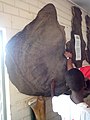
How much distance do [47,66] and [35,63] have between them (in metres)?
0.26

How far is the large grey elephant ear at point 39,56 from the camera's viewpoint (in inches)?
91.3

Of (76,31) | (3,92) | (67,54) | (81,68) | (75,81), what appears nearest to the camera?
(75,81)

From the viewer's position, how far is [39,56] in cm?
262

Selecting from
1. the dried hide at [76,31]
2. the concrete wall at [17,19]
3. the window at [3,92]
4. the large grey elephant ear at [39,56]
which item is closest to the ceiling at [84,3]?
the dried hide at [76,31]

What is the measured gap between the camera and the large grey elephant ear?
232cm

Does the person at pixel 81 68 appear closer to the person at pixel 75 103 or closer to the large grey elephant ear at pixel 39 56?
the large grey elephant ear at pixel 39 56

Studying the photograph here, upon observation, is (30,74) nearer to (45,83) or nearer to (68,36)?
(45,83)

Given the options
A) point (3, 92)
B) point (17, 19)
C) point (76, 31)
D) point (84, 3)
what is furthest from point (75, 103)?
point (84, 3)

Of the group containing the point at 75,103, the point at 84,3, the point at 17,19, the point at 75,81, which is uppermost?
the point at 84,3

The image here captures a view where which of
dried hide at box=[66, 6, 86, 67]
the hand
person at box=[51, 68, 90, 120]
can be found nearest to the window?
person at box=[51, 68, 90, 120]

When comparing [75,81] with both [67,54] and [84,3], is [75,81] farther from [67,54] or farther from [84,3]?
[84,3]

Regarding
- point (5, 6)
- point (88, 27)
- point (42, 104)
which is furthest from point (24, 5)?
point (88, 27)

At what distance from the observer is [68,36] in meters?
3.44

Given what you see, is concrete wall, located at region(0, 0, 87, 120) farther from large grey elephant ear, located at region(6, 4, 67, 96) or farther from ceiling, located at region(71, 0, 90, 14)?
ceiling, located at region(71, 0, 90, 14)
